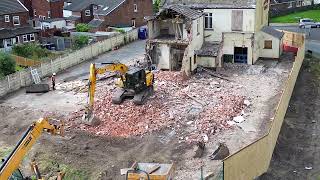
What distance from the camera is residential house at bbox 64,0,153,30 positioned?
200 ft

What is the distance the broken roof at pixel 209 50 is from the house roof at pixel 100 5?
70.2 ft

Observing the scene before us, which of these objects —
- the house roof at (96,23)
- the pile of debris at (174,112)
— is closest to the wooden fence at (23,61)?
the pile of debris at (174,112)

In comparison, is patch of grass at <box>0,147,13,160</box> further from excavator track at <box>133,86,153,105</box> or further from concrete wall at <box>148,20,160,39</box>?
concrete wall at <box>148,20,160,39</box>

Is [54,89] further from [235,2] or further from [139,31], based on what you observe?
[139,31]

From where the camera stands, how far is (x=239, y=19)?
41719 mm

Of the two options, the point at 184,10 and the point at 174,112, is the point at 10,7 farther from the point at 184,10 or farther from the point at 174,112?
the point at 174,112

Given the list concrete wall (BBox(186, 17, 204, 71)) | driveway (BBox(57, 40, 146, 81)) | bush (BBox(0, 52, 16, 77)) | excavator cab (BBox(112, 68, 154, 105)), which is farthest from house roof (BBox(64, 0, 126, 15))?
excavator cab (BBox(112, 68, 154, 105))

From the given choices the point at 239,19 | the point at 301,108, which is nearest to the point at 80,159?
the point at 301,108

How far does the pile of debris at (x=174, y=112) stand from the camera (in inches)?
1138

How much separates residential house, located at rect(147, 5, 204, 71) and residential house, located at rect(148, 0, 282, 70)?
665 millimetres

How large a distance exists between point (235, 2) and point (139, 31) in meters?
17.4

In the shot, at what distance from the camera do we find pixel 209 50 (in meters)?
41.0

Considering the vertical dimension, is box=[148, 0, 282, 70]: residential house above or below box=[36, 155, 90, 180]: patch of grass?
above

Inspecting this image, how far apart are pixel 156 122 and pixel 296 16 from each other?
45276mm
